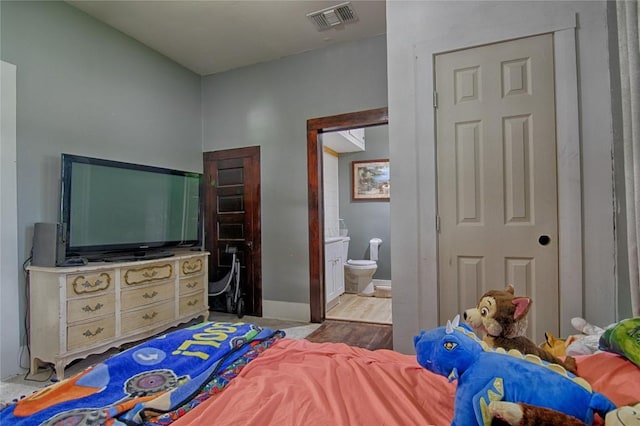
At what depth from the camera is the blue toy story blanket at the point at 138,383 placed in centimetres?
86

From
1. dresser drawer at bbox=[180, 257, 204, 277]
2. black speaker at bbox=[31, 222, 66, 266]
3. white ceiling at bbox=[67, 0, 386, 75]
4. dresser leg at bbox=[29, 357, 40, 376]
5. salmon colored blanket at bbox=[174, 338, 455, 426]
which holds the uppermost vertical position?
white ceiling at bbox=[67, 0, 386, 75]

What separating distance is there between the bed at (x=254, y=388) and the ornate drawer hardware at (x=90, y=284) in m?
1.42

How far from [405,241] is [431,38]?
1.31 metres

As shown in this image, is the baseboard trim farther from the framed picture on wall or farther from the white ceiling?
the white ceiling

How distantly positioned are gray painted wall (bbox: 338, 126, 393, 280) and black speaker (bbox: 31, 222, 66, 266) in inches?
160

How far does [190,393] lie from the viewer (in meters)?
0.97

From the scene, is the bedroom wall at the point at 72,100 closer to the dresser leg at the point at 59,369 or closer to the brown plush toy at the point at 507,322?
the dresser leg at the point at 59,369

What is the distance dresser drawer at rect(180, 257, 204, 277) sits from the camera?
3.12 m

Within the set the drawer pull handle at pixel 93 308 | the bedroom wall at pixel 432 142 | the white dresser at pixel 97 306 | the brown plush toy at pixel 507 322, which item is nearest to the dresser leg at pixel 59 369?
the white dresser at pixel 97 306

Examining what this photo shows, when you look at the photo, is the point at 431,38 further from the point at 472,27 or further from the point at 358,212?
the point at 358,212

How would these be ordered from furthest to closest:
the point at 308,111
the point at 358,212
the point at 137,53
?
the point at 358,212, the point at 308,111, the point at 137,53

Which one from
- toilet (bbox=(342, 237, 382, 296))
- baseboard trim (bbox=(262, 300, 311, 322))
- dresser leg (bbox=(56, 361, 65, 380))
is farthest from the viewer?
toilet (bbox=(342, 237, 382, 296))

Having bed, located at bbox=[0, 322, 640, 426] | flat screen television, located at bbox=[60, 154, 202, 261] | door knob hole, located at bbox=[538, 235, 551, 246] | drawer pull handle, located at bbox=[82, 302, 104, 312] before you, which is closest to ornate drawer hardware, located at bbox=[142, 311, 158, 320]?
drawer pull handle, located at bbox=[82, 302, 104, 312]

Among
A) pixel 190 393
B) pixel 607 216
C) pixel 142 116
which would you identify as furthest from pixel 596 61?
pixel 142 116
